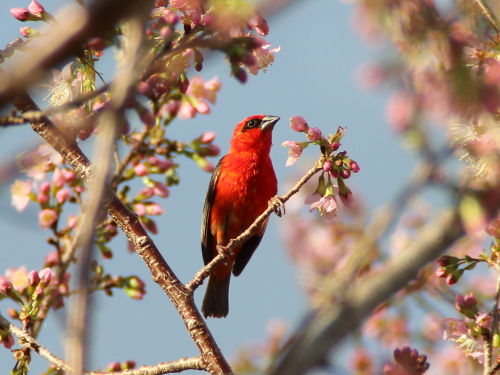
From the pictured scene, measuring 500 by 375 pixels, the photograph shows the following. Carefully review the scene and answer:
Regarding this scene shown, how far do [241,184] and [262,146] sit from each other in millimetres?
548

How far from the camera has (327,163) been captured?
3.21 metres

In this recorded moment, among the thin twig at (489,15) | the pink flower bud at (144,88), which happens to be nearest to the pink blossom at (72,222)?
the pink flower bud at (144,88)

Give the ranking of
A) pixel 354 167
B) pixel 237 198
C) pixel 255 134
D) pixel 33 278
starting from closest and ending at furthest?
1. pixel 354 167
2. pixel 33 278
3. pixel 237 198
4. pixel 255 134

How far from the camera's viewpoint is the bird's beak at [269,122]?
21.4 ft

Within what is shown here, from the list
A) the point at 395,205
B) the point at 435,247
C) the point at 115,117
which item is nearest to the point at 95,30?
the point at 115,117

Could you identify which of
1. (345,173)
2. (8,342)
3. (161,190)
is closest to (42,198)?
(161,190)

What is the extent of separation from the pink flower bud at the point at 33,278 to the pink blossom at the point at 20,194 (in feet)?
3.77

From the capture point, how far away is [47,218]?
190 inches

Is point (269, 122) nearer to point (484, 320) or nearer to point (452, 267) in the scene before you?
point (452, 267)

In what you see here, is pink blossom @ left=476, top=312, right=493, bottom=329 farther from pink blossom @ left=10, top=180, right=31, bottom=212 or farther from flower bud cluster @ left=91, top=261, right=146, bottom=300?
pink blossom @ left=10, top=180, right=31, bottom=212

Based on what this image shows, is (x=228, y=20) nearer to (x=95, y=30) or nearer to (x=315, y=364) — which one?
(x=95, y=30)

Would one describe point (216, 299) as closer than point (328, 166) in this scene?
No

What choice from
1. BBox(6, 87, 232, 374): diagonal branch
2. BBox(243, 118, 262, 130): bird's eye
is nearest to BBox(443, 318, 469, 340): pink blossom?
BBox(6, 87, 232, 374): diagonal branch

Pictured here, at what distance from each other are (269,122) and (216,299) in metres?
1.88
